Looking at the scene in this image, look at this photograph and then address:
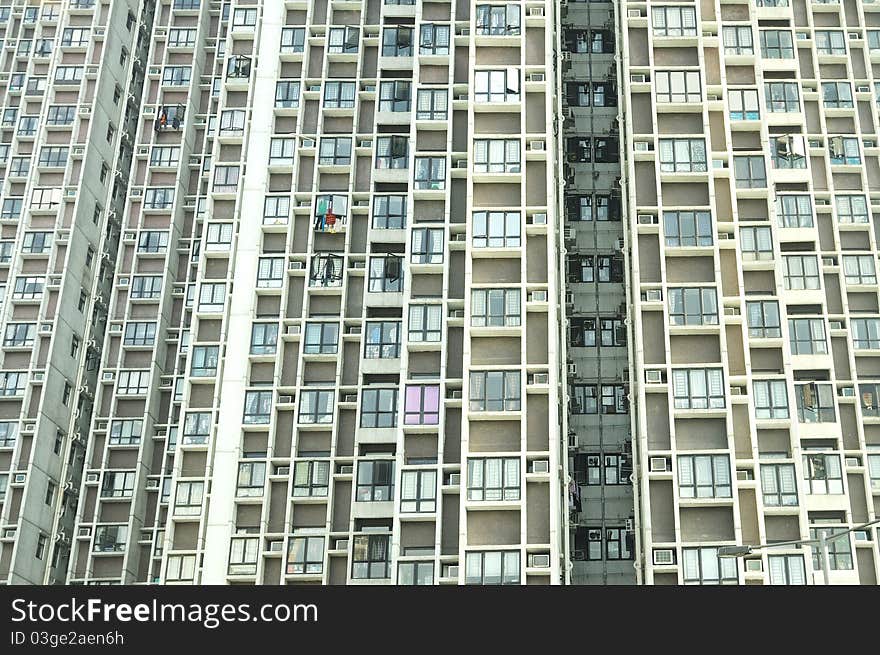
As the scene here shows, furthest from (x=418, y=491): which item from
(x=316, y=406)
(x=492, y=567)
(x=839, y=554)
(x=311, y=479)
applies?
(x=839, y=554)

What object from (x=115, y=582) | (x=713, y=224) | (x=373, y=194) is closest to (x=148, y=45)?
(x=373, y=194)

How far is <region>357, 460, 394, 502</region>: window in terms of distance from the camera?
63000 mm

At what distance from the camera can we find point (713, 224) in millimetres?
65688

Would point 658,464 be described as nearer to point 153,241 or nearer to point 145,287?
point 145,287

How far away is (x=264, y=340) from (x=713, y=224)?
24.2 meters

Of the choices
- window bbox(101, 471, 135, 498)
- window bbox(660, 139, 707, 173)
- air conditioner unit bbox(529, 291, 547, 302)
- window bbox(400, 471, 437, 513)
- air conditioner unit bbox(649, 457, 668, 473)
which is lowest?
window bbox(400, 471, 437, 513)

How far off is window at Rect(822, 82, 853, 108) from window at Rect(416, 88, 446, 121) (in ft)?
74.0

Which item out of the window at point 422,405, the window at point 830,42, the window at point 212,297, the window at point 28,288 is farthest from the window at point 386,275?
the window at point 830,42

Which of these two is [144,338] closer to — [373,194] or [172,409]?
[172,409]

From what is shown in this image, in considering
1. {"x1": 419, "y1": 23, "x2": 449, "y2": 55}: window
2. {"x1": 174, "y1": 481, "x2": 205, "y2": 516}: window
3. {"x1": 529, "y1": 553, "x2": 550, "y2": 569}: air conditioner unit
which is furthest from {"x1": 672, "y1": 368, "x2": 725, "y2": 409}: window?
{"x1": 174, "y1": 481, "x2": 205, "y2": 516}: window

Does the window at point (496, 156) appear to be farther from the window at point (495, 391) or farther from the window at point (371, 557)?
the window at point (371, 557)

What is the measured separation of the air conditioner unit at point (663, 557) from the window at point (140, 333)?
123 ft

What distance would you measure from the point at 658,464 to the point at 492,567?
31.7ft

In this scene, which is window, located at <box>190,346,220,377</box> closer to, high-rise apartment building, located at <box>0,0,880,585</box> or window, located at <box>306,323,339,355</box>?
high-rise apartment building, located at <box>0,0,880,585</box>
